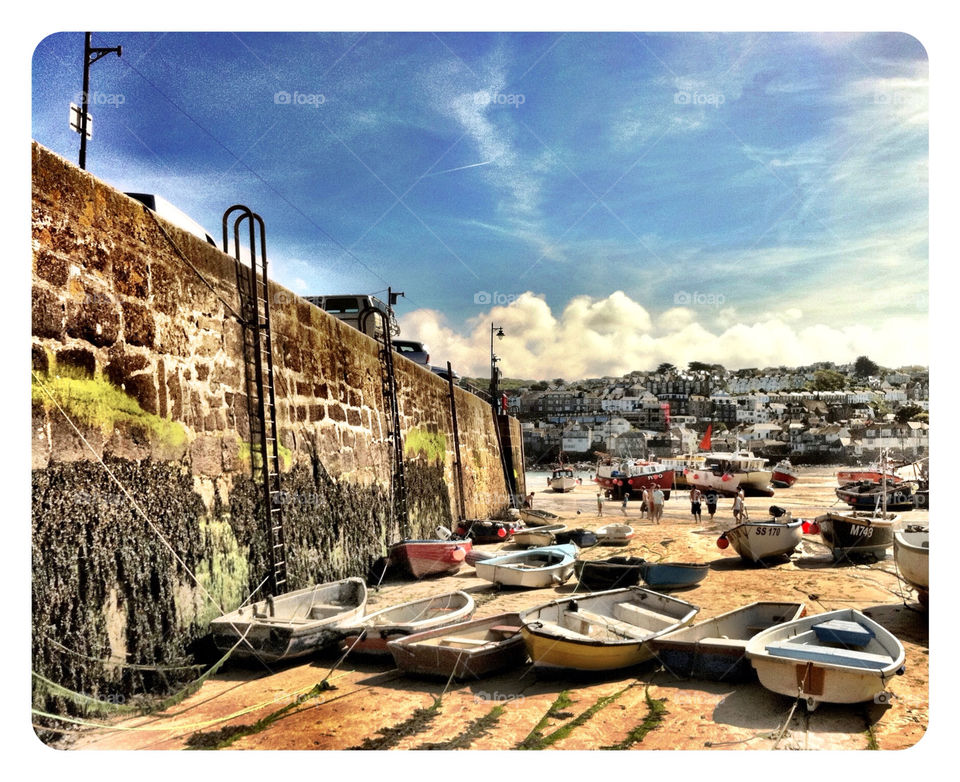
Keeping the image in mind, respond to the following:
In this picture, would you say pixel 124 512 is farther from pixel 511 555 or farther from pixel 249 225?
pixel 511 555

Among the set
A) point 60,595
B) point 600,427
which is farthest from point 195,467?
point 600,427

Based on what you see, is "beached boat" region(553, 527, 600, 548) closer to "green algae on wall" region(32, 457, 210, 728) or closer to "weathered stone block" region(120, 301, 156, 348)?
"green algae on wall" region(32, 457, 210, 728)

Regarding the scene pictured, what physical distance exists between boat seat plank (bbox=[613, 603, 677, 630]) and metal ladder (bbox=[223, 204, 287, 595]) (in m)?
3.02

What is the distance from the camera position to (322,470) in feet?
22.9

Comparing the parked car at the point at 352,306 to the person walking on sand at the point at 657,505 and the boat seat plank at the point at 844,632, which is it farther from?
the person walking on sand at the point at 657,505

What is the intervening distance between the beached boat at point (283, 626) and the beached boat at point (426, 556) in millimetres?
2396

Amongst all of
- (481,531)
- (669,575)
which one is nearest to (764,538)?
(669,575)

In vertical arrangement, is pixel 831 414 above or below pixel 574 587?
above

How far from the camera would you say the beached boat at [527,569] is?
26.4 ft

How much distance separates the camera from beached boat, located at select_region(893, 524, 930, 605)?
6.03 meters

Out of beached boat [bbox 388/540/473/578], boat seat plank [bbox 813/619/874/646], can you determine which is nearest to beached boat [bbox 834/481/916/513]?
beached boat [bbox 388/540/473/578]

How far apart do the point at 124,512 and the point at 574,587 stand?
17.6ft

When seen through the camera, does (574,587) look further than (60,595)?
Yes

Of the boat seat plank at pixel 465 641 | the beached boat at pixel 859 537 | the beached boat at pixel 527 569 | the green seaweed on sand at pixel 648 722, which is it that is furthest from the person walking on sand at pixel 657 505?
the green seaweed on sand at pixel 648 722
